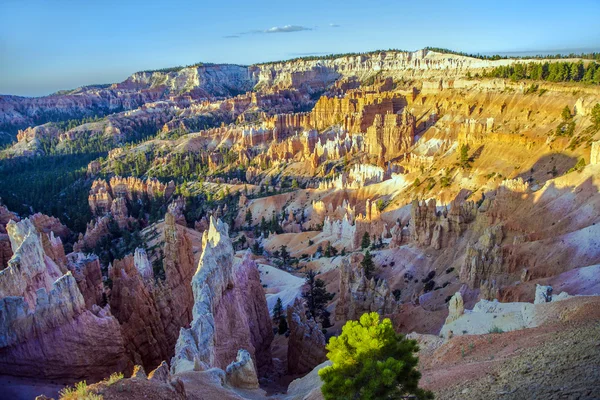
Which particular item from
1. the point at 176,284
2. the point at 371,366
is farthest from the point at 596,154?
the point at 371,366

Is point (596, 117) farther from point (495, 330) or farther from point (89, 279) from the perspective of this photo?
point (89, 279)

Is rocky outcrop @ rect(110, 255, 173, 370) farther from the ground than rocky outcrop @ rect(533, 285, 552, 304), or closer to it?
closer to it

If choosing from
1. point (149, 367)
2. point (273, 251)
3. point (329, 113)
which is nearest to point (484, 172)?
point (273, 251)

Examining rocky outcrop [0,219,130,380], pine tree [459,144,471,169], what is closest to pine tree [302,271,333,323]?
rocky outcrop [0,219,130,380]

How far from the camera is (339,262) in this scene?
45.9m

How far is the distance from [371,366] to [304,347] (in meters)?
15.8

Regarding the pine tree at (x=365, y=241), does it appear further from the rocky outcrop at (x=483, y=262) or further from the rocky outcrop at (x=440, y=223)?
the rocky outcrop at (x=483, y=262)

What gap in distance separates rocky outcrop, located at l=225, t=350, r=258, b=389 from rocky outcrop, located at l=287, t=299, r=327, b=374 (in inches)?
224

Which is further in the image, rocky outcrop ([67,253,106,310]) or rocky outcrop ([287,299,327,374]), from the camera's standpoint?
rocky outcrop ([67,253,106,310])

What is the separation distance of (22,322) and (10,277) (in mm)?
2846

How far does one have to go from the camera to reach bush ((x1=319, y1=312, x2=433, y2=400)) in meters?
10.9

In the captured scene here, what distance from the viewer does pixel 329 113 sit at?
121m

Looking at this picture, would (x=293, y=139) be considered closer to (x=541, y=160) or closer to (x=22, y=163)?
(x=541, y=160)

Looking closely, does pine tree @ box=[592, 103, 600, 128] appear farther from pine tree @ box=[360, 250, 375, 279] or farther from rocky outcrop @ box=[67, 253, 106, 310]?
rocky outcrop @ box=[67, 253, 106, 310]
